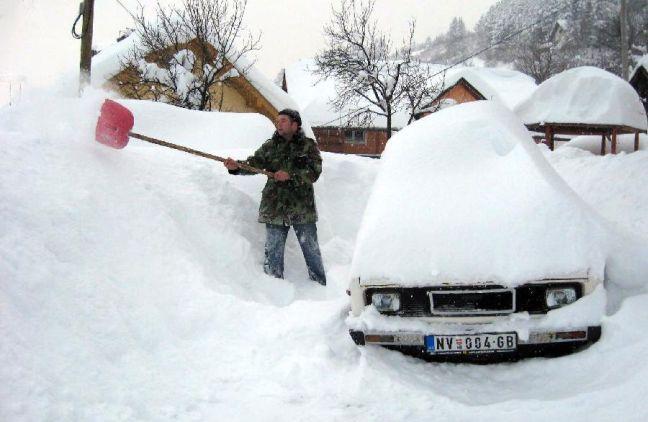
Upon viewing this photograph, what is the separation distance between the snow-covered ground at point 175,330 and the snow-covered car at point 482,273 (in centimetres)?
16

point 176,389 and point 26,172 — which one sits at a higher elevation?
point 26,172

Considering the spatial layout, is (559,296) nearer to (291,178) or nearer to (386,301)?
(386,301)

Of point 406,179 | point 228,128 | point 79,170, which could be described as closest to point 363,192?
point 228,128

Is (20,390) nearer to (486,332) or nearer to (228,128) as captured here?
(486,332)

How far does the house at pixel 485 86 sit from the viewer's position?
3108cm

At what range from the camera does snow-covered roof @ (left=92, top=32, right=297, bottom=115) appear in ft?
Answer: 53.5

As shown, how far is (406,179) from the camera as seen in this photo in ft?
12.5

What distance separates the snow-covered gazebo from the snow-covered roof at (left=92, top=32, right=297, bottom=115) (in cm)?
827

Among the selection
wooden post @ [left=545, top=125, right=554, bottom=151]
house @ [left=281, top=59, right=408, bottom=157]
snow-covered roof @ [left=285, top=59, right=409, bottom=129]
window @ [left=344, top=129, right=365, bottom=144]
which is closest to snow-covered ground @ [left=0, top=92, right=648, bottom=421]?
wooden post @ [left=545, top=125, right=554, bottom=151]

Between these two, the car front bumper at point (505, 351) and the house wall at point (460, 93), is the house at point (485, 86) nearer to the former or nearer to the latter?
the house wall at point (460, 93)

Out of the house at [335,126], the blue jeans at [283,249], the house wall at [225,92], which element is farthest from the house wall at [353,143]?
the blue jeans at [283,249]

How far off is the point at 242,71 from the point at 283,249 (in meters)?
13.6

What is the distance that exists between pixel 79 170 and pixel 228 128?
12.5ft

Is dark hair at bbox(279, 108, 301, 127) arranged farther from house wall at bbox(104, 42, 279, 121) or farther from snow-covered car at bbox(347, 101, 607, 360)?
house wall at bbox(104, 42, 279, 121)
